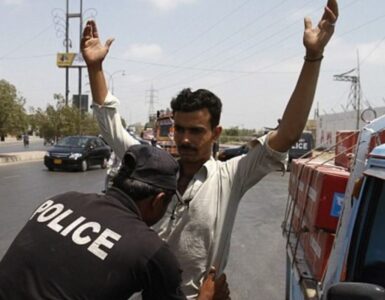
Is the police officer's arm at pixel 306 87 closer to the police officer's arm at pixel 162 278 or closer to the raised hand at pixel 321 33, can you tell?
the raised hand at pixel 321 33

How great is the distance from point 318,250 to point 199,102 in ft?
4.08

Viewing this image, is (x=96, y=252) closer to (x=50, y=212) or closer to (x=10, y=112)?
(x=50, y=212)

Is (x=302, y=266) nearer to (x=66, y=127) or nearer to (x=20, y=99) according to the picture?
(x=20, y=99)

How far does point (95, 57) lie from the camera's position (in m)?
2.83

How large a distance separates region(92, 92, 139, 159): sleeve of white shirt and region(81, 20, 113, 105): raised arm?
1.4 inches

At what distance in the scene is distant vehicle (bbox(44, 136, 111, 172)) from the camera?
71.1ft

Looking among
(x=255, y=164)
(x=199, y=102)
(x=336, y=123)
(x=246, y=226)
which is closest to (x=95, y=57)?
(x=199, y=102)

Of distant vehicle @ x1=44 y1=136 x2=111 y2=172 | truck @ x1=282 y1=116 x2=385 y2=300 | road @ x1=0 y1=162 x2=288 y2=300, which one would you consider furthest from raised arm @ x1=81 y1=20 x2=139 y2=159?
distant vehicle @ x1=44 y1=136 x2=111 y2=172

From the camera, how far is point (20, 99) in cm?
2823

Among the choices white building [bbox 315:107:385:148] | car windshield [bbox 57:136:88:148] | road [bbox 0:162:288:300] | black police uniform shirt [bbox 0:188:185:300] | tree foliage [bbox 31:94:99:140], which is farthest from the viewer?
tree foliage [bbox 31:94:99:140]

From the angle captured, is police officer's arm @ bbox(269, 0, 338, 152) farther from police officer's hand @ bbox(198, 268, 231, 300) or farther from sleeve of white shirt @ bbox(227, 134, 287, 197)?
police officer's hand @ bbox(198, 268, 231, 300)

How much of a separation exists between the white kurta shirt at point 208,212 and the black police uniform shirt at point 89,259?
50cm

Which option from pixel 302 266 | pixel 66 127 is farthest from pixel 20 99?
pixel 302 266

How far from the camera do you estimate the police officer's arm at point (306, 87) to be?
2324 millimetres
